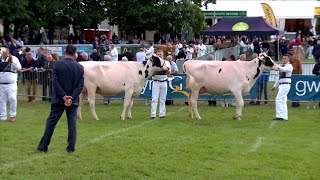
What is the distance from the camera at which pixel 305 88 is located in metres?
21.4

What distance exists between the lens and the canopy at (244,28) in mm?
35888

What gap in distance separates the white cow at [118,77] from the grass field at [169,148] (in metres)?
0.80

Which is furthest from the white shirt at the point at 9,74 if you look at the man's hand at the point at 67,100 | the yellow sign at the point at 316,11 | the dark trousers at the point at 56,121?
the yellow sign at the point at 316,11

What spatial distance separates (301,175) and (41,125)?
27.3ft

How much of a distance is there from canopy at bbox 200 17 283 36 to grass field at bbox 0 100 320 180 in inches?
679

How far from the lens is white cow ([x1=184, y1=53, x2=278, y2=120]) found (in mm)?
17859

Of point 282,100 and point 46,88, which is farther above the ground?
point 282,100

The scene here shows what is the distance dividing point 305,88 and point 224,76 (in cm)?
467

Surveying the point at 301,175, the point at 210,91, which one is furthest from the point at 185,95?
the point at 301,175

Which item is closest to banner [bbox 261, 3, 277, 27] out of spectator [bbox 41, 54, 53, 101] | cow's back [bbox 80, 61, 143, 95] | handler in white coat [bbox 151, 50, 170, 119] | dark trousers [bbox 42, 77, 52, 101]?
spectator [bbox 41, 54, 53, 101]

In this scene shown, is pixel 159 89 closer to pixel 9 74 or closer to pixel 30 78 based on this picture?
pixel 9 74

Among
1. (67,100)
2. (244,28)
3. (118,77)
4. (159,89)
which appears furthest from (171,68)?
(244,28)

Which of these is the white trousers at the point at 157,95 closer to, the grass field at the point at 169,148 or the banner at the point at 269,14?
the grass field at the point at 169,148

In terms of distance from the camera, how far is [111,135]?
14.5 meters
